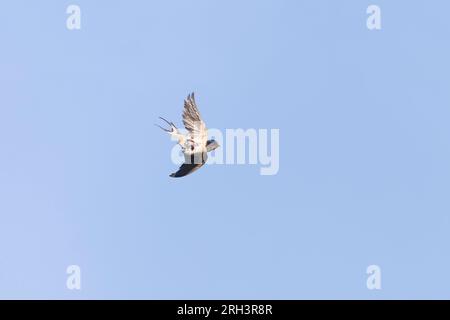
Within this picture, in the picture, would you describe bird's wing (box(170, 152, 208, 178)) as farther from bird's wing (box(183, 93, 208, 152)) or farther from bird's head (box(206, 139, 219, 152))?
bird's wing (box(183, 93, 208, 152))

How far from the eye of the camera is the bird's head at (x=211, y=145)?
6117cm

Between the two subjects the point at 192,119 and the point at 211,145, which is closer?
the point at 192,119

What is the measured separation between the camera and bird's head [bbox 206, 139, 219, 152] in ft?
201

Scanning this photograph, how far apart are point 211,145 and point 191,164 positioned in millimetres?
1747

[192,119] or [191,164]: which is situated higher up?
[192,119]

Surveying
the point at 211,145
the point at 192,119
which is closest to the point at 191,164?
the point at 211,145

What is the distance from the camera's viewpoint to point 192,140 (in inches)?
2377

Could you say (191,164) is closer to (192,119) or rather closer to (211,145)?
(211,145)

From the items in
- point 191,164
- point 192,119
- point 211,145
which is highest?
point 192,119

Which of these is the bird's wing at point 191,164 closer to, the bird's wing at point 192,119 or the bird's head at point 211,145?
the bird's head at point 211,145
